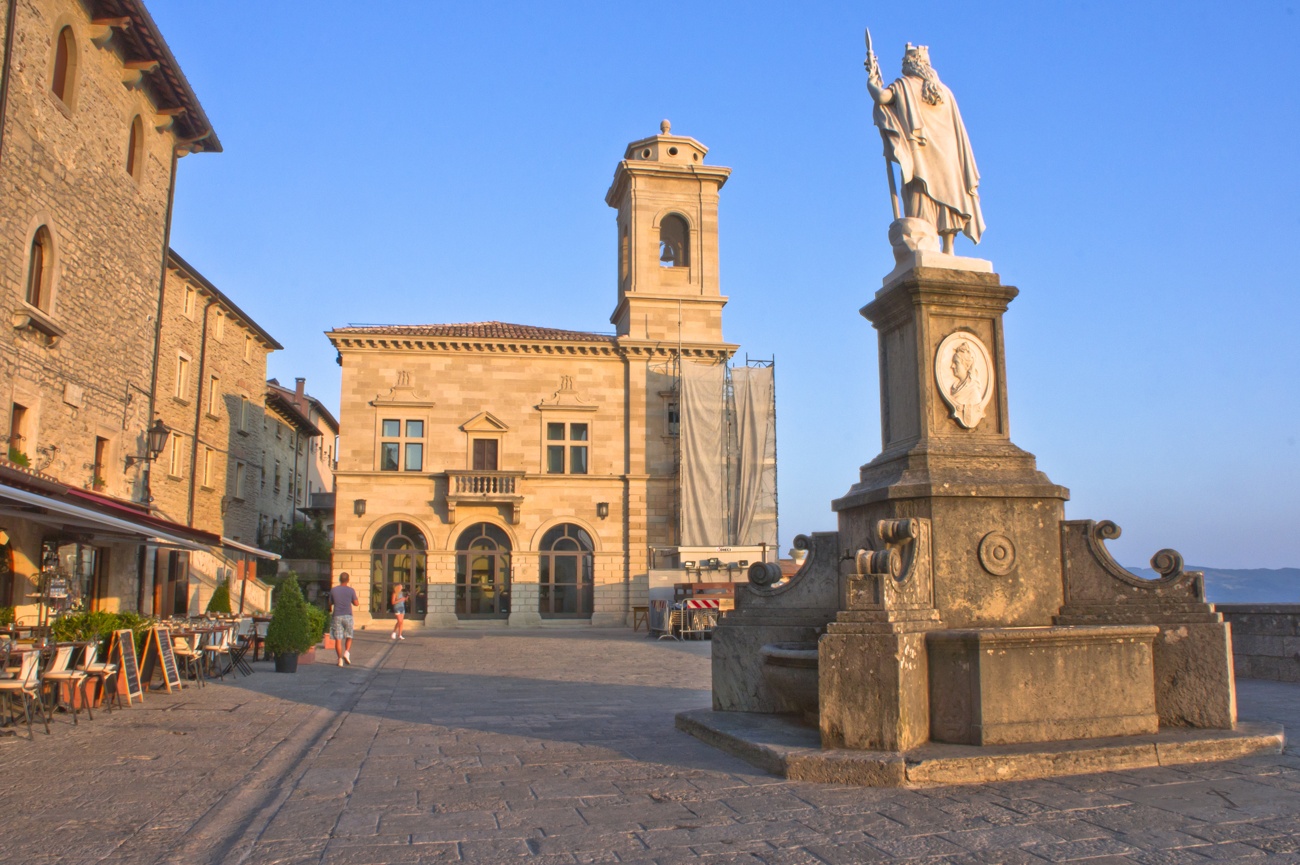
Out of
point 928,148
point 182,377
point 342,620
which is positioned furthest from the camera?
point 182,377

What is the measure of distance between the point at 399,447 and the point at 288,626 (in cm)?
1915

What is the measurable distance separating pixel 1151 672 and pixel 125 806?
247 inches

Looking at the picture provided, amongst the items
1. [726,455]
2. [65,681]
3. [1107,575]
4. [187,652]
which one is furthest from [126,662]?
[726,455]

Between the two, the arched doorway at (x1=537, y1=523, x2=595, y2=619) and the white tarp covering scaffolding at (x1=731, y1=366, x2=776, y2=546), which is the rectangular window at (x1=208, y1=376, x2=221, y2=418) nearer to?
the arched doorway at (x1=537, y1=523, x2=595, y2=619)

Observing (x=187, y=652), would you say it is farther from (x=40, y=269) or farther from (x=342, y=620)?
(x=40, y=269)

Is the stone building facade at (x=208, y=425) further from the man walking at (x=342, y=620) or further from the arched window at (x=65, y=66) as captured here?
the arched window at (x=65, y=66)

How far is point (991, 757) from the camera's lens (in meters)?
5.50

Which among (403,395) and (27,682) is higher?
(403,395)

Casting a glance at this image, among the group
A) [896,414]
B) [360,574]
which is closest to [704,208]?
[360,574]

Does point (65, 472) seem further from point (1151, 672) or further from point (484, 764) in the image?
point (1151, 672)

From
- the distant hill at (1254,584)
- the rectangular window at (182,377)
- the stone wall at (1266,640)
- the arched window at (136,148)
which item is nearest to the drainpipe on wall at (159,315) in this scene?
the arched window at (136,148)

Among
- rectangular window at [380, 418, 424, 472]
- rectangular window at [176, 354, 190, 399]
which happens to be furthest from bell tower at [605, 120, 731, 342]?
rectangular window at [176, 354, 190, 399]

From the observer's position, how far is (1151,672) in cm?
622

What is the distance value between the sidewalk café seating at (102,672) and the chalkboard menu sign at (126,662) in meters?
0.09
